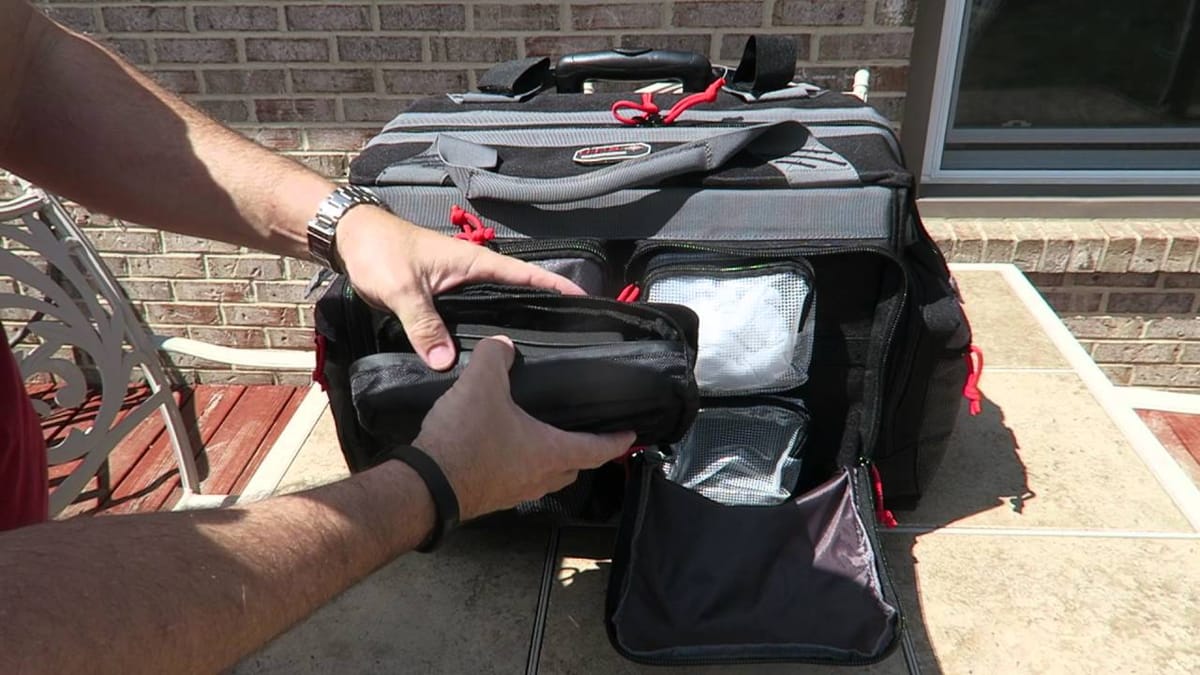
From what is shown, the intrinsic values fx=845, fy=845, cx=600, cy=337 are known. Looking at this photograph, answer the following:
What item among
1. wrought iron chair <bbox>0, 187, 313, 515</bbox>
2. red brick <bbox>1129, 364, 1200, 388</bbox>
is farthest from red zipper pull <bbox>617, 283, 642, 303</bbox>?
red brick <bbox>1129, 364, 1200, 388</bbox>

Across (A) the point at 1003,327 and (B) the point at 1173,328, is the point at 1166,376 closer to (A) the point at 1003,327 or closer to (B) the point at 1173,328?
(B) the point at 1173,328

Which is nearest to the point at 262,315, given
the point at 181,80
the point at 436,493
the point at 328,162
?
the point at 328,162

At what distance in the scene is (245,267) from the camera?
253cm

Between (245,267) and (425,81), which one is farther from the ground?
(425,81)

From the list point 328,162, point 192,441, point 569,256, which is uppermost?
point 569,256

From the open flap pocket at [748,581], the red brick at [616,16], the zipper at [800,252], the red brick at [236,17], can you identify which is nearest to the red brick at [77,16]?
the red brick at [236,17]

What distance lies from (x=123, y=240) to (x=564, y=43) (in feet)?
4.89

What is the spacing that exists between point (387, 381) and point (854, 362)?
0.54 metres

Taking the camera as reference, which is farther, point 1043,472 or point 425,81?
point 425,81

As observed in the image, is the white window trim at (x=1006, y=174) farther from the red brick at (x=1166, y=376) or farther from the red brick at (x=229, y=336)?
the red brick at (x=229, y=336)

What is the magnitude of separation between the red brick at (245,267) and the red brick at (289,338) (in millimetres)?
185

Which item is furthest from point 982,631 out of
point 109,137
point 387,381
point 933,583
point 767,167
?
point 109,137

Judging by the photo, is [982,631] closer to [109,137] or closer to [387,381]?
[387,381]

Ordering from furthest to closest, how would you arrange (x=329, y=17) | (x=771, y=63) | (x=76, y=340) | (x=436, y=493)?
(x=329, y=17) < (x=76, y=340) < (x=771, y=63) < (x=436, y=493)
